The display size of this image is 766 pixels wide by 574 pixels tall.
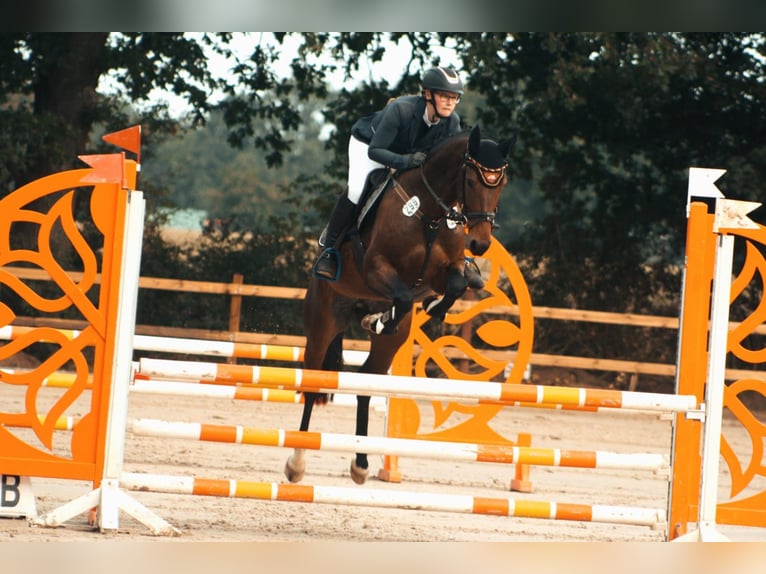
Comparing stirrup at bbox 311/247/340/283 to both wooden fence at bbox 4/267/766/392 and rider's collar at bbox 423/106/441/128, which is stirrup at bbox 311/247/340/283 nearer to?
rider's collar at bbox 423/106/441/128

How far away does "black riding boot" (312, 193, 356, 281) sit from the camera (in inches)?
197

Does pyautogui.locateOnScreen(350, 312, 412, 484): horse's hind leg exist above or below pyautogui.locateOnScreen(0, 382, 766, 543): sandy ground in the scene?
above

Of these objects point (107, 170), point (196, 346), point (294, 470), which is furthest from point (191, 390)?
point (107, 170)

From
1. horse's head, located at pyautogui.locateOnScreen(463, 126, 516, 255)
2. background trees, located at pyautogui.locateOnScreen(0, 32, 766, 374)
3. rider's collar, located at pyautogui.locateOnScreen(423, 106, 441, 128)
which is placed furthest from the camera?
background trees, located at pyautogui.locateOnScreen(0, 32, 766, 374)

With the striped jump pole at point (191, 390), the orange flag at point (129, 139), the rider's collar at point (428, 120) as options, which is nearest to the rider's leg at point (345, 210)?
the rider's collar at point (428, 120)

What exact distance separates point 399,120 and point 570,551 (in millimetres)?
2018

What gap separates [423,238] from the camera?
15.4ft

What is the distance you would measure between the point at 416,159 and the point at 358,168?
1.51ft

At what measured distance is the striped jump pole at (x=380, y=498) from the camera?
12.8 ft

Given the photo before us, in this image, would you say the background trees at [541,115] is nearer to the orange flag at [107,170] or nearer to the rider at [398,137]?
the rider at [398,137]

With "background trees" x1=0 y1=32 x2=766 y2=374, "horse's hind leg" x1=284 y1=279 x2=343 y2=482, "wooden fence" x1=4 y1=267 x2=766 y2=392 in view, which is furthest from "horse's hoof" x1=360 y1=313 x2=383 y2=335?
"background trees" x1=0 y1=32 x2=766 y2=374

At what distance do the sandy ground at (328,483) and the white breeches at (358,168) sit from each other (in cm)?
153
